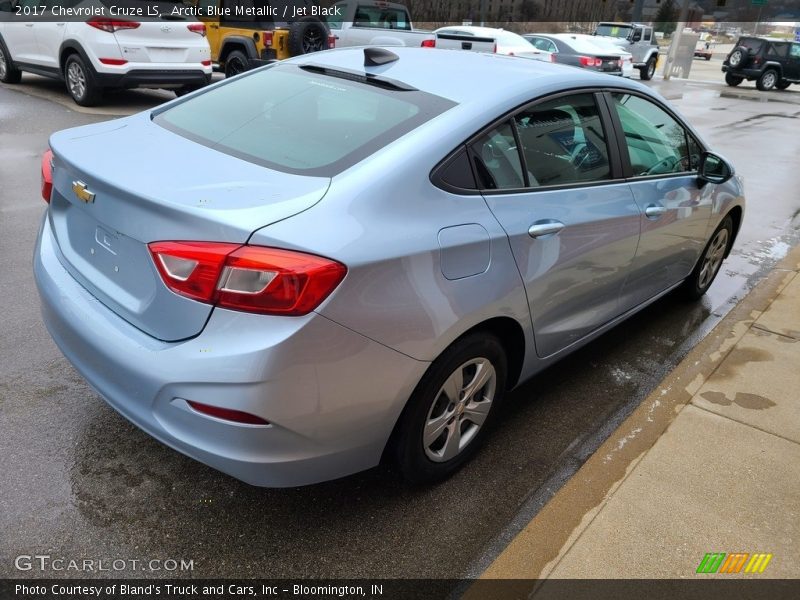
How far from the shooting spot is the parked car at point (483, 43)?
14602 millimetres

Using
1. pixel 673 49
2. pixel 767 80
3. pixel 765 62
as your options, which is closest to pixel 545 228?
pixel 673 49

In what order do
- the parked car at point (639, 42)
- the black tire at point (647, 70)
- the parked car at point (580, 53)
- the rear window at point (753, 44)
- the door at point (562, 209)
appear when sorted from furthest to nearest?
the rear window at point (753, 44) → the black tire at point (647, 70) → the parked car at point (639, 42) → the parked car at point (580, 53) → the door at point (562, 209)

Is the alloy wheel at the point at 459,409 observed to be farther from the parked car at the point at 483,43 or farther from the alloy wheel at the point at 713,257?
the parked car at the point at 483,43

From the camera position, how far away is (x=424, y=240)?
85.0 inches

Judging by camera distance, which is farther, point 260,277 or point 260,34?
point 260,34

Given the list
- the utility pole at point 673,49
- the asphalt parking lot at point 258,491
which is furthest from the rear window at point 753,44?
the asphalt parking lot at point 258,491

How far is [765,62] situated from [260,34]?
21.5 meters

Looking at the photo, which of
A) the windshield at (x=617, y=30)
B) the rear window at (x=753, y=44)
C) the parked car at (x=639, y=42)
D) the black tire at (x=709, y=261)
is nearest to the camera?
the black tire at (x=709, y=261)

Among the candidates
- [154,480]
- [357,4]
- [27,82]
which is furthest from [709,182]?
[357,4]

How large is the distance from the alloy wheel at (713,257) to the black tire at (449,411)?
2.48 m

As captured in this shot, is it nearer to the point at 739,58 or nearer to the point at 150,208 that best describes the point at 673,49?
the point at 739,58

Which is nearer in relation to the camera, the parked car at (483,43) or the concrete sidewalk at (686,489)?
the concrete sidewalk at (686,489)

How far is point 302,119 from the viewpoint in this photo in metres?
2.65

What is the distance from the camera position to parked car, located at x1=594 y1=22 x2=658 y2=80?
24.0 metres
